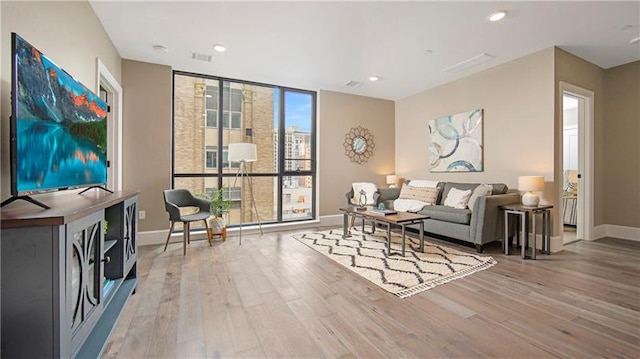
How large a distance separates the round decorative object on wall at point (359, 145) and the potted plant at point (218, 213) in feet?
8.22

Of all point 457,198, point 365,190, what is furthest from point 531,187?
point 365,190

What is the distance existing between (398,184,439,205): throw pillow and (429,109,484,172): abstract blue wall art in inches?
23.0

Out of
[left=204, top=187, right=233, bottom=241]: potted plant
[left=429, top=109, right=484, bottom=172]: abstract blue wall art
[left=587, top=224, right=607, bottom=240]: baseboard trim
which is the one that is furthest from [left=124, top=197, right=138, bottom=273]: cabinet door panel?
[left=587, top=224, right=607, bottom=240]: baseboard trim

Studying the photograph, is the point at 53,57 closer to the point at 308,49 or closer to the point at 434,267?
the point at 308,49

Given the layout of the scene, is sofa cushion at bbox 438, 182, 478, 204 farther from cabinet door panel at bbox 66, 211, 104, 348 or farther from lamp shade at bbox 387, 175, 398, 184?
cabinet door panel at bbox 66, 211, 104, 348

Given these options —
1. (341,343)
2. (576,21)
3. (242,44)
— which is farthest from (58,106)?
(576,21)

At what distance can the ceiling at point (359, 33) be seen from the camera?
268 cm

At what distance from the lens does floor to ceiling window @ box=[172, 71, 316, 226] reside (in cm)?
448

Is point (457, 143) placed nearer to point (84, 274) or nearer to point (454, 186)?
point (454, 186)

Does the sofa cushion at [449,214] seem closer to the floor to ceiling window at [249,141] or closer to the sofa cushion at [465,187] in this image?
the sofa cushion at [465,187]

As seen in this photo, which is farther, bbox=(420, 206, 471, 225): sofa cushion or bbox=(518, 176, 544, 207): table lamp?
bbox=(420, 206, 471, 225): sofa cushion

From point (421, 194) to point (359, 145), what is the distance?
167 centimetres

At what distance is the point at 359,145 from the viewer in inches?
226

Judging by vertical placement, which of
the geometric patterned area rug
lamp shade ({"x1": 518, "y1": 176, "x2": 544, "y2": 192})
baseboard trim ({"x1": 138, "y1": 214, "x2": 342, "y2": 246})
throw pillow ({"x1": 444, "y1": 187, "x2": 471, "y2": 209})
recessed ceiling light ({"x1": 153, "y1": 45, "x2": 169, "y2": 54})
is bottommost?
Answer: the geometric patterned area rug
